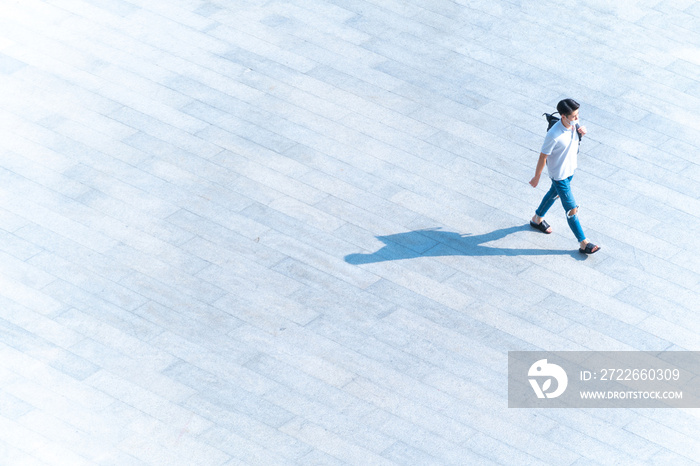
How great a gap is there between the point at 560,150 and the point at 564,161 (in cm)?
13

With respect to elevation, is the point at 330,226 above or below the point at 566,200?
below

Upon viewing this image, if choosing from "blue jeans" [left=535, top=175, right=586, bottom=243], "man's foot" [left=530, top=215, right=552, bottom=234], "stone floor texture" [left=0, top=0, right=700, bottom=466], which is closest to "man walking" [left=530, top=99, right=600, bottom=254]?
"blue jeans" [left=535, top=175, right=586, bottom=243]

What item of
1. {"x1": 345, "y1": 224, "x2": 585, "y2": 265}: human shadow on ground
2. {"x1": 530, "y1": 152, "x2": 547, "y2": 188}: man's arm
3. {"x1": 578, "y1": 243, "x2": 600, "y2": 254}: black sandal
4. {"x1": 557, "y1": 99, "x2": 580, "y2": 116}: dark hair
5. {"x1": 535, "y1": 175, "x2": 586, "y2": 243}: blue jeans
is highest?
{"x1": 557, "y1": 99, "x2": 580, "y2": 116}: dark hair

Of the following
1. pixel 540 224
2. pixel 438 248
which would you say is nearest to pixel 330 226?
pixel 438 248

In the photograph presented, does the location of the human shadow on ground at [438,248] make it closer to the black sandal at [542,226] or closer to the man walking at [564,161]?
the black sandal at [542,226]

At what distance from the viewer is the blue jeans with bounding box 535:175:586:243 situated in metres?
10.3

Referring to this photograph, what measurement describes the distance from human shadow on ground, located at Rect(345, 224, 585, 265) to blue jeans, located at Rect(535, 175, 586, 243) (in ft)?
1.07

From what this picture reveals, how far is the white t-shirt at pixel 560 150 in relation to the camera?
10.1 m

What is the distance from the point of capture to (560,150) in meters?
10.1

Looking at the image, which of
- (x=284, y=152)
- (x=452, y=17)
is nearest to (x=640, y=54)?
(x=452, y=17)

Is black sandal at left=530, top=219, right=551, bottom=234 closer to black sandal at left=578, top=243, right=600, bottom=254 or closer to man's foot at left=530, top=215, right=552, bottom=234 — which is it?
man's foot at left=530, top=215, right=552, bottom=234

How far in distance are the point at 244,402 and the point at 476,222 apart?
11.3 ft

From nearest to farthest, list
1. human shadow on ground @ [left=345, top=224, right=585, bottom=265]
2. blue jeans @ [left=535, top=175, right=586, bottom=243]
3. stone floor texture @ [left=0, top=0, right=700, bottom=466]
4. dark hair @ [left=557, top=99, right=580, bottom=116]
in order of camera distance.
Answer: stone floor texture @ [left=0, top=0, right=700, bottom=466] → dark hair @ [left=557, top=99, right=580, bottom=116] → blue jeans @ [left=535, top=175, right=586, bottom=243] → human shadow on ground @ [left=345, top=224, right=585, bottom=265]

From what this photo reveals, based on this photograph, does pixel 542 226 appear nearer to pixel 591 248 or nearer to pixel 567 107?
pixel 591 248
